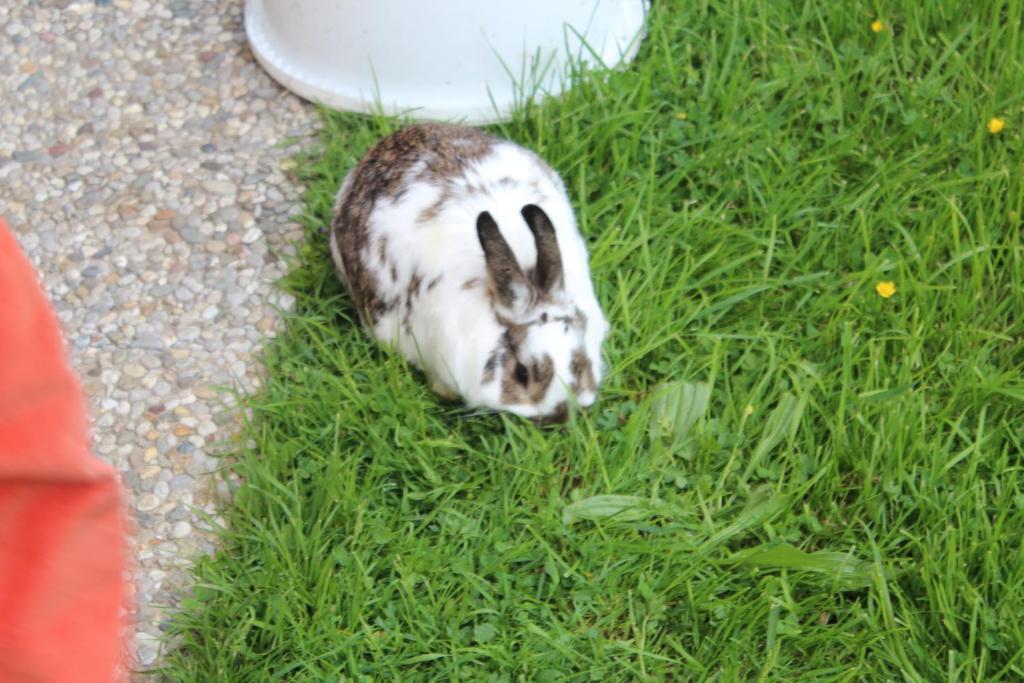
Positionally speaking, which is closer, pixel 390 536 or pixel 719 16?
pixel 390 536

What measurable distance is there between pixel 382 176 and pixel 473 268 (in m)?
0.48

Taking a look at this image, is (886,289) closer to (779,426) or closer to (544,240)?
(779,426)

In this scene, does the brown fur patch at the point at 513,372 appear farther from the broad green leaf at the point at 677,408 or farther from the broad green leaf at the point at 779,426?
the broad green leaf at the point at 779,426

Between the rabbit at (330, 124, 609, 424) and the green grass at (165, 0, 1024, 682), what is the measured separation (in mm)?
122

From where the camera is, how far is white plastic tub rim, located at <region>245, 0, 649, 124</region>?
12.6ft

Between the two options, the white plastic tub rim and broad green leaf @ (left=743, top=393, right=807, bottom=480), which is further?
the white plastic tub rim

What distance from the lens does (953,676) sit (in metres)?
2.66

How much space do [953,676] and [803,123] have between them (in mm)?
1977

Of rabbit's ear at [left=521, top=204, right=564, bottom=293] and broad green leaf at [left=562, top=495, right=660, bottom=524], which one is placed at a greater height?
rabbit's ear at [left=521, top=204, right=564, bottom=293]

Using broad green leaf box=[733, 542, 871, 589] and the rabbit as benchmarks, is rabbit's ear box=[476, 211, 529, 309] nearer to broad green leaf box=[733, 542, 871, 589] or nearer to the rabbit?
the rabbit

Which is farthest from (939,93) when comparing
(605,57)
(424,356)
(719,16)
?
(424,356)

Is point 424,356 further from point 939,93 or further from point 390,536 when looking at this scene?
point 939,93

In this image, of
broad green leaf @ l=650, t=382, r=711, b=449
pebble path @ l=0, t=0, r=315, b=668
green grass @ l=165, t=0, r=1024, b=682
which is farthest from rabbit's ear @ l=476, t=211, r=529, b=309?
pebble path @ l=0, t=0, r=315, b=668

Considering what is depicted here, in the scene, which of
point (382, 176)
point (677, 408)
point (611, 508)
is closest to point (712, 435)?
point (677, 408)
